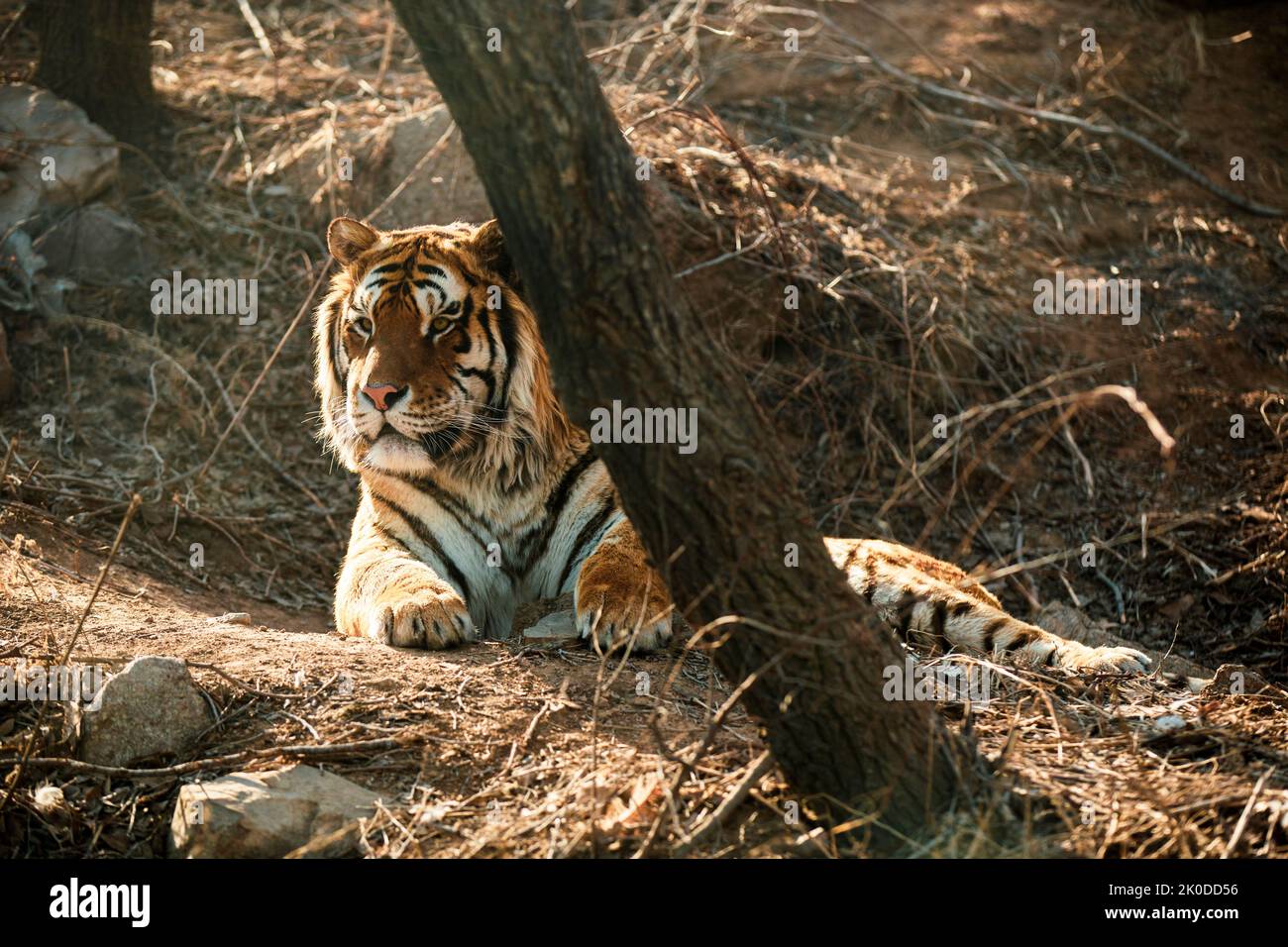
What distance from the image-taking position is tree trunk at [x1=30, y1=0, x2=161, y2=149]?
734 cm

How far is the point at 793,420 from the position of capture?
6836mm

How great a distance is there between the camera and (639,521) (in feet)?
9.75

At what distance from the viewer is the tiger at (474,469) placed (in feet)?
15.1

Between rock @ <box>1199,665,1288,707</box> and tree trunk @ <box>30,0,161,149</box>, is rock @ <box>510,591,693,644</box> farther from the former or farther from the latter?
tree trunk @ <box>30,0,161,149</box>

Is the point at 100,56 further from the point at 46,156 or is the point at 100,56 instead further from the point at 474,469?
the point at 474,469

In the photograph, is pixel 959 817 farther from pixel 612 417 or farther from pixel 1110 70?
pixel 1110 70

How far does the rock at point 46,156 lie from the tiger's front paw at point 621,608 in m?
4.53

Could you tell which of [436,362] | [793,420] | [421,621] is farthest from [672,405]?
[793,420]

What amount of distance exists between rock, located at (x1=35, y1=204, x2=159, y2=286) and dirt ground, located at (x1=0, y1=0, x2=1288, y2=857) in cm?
15

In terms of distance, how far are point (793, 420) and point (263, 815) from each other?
4.28 meters

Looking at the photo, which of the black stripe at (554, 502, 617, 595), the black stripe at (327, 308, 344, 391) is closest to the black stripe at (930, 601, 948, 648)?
the black stripe at (554, 502, 617, 595)

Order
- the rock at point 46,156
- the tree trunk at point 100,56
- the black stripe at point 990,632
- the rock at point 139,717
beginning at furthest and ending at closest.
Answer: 1. the tree trunk at point 100,56
2. the rock at point 46,156
3. the black stripe at point 990,632
4. the rock at point 139,717

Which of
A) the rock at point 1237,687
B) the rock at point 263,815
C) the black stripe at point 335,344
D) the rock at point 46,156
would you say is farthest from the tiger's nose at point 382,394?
the rock at point 46,156

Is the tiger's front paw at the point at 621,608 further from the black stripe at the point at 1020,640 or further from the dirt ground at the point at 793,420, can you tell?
the black stripe at the point at 1020,640
